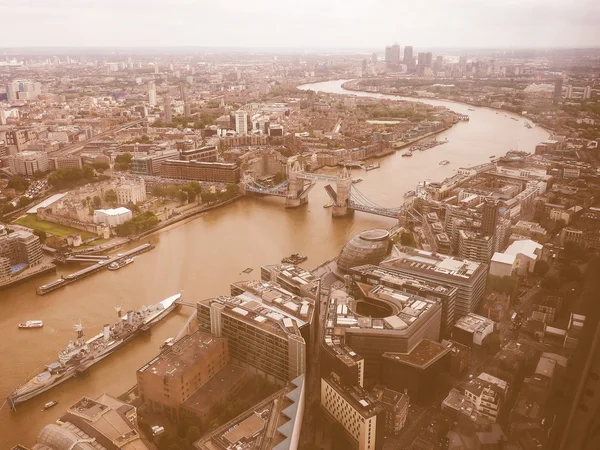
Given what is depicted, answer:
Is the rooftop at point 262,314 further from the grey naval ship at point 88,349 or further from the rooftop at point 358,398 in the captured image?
the grey naval ship at point 88,349

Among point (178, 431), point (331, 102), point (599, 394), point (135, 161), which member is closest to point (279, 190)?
point (135, 161)

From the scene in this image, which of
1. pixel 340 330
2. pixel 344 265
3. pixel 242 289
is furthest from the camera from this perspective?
pixel 344 265

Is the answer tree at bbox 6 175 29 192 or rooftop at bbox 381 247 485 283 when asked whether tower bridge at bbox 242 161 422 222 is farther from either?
tree at bbox 6 175 29 192

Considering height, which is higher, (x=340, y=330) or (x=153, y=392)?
(x=340, y=330)

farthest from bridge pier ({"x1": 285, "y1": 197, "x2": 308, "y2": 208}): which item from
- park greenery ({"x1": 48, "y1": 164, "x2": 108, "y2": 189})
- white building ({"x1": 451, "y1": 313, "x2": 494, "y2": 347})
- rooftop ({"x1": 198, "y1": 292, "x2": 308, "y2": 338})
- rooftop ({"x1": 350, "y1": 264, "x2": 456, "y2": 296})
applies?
white building ({"x1": 451, "y1": 313, "x2": 494, "y2": 347})

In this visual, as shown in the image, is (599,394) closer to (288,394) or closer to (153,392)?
(288,394)

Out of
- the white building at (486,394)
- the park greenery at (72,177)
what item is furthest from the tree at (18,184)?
the white building at (486,394)

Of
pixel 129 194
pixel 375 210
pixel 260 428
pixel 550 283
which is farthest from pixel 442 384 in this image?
pixel 129 194
